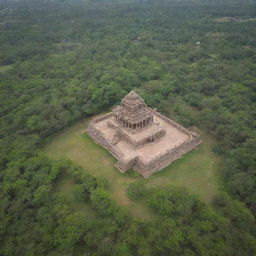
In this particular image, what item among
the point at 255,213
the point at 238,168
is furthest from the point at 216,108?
the point at 255,213

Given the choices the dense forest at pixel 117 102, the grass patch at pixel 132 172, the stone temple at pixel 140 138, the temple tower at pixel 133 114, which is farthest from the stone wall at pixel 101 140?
the dense forest at pixel 117 102

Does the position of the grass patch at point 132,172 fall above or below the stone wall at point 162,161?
below

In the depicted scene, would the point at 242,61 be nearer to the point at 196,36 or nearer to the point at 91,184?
the point at 196,36

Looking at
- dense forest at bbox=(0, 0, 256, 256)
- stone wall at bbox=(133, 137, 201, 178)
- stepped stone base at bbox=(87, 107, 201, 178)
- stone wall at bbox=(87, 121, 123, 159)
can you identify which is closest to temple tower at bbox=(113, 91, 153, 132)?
stepped stone base at bbox=(87, 107, 201, 178)

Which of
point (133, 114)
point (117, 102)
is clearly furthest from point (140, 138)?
point (117, 102)

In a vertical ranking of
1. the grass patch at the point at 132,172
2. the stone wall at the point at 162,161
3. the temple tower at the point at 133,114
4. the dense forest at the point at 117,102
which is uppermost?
the temple tower at the point at 133,114

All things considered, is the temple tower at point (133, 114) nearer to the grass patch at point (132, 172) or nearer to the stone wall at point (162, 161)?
the grass patch at point (132, 172)

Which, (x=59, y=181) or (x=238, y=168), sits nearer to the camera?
(x=238, y=168)
